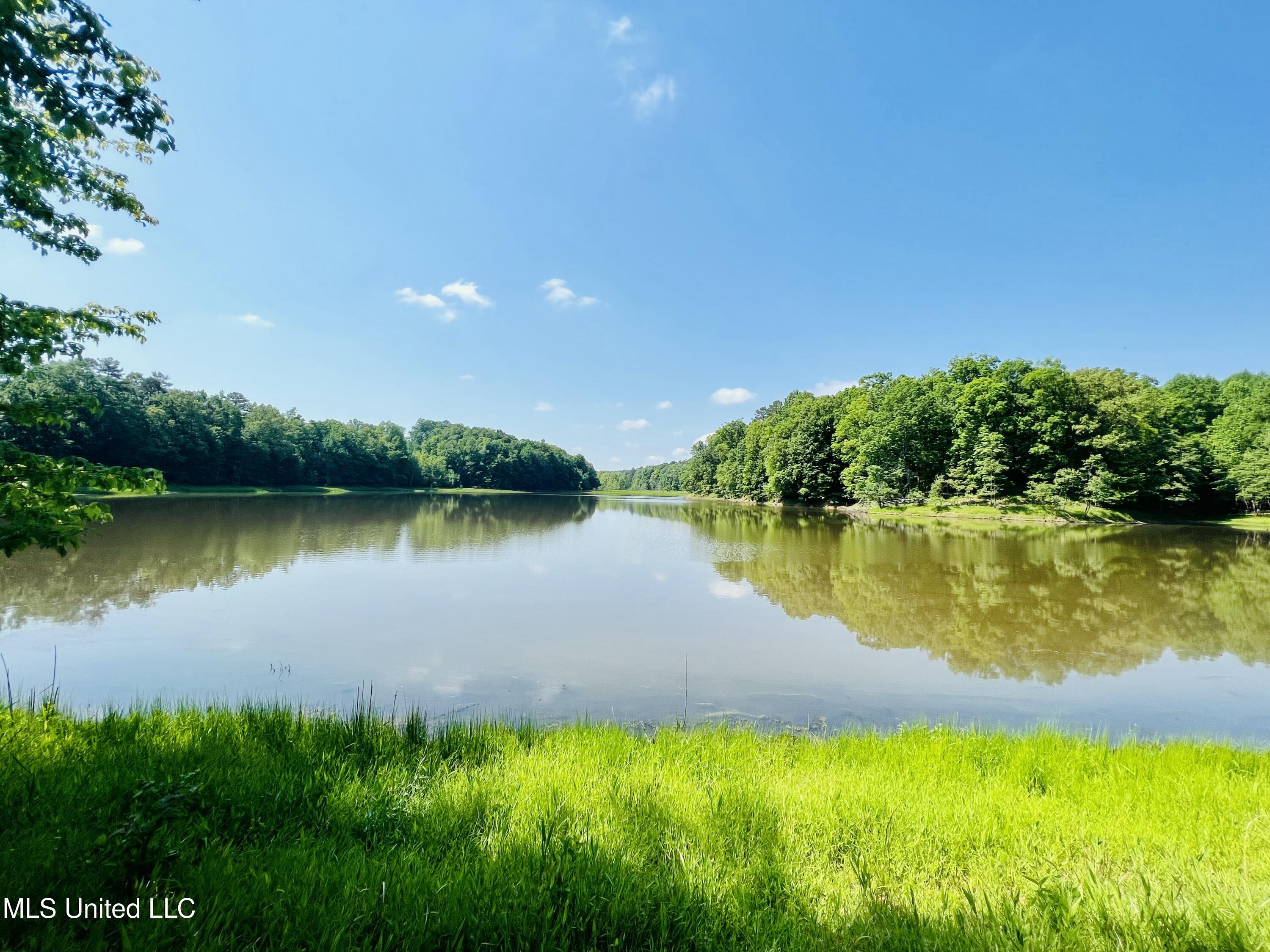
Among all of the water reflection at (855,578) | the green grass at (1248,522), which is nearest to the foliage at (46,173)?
the water reflection at (855,578)

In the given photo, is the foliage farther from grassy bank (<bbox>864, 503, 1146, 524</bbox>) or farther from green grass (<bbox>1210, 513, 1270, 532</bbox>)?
green grass (<bbox>1210, 513, 1270, 532</bbox>)

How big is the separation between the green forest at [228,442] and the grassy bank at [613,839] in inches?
111

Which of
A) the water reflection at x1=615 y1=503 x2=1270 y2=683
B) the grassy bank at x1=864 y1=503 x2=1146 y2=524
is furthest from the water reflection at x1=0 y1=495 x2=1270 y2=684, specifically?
the grassy bank at x1=864 y1=503 x2=1146 y2=524

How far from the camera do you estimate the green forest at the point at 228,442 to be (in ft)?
152

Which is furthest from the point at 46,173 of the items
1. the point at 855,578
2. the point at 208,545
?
the point at 208,545

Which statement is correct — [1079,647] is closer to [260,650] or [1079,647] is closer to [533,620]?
[533,620]

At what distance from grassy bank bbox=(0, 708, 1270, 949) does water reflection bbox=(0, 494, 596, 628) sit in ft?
6.19

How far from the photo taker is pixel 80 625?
8977mm

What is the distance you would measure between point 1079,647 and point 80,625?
1719cm

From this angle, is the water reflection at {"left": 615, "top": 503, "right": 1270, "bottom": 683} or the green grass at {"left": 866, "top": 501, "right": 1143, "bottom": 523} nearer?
the water reflection at {"left": 615, "top": 503, "right": 1270, "bottom": 683}

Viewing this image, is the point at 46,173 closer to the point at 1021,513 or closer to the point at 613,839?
the point at 613,839

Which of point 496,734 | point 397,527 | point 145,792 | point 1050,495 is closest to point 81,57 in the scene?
point 145,792

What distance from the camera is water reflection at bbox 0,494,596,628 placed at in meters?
10.9

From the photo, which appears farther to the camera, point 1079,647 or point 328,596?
point 328,596
